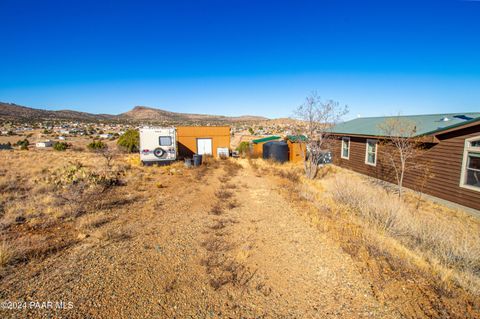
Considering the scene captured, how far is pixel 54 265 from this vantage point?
154 inches

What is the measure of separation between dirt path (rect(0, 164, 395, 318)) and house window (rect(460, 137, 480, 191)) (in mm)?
6815

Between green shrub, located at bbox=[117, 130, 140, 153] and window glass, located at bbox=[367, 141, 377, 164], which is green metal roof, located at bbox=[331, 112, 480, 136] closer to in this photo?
window glass, located at bbox=[367, 141, 377, 164]

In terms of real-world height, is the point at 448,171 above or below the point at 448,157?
below

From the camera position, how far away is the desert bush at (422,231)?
455cm

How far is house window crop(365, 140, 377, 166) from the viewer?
12667 mm

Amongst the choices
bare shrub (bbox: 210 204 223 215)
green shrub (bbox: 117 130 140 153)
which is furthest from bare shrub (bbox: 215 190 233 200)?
green shrub (bbox: 117 130 140 153)

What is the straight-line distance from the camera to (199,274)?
3924 millimetres

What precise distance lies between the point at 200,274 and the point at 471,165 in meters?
10.2

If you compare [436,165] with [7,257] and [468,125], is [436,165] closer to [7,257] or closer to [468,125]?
[468,125]

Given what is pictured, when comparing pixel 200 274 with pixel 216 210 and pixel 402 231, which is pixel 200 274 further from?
pixel 402 231

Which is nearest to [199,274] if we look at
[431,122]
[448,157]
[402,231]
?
[402,231]

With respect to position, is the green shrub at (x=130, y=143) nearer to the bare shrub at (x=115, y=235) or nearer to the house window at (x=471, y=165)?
the bare shrub at (x=115, y=235)

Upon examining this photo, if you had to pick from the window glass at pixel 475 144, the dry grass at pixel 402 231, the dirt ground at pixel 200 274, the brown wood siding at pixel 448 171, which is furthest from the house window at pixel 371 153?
the dirt ground at pixel 200 274

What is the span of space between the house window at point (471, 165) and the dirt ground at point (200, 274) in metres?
6.61
